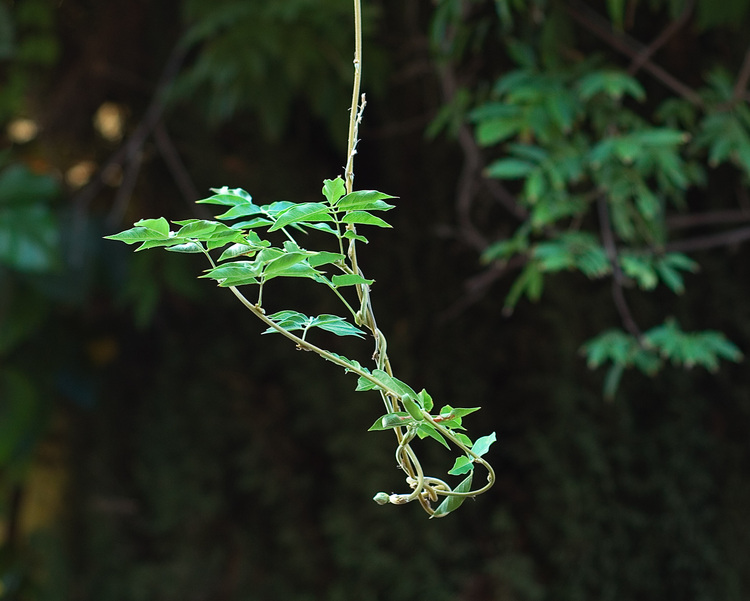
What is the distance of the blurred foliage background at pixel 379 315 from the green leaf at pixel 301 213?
86cm

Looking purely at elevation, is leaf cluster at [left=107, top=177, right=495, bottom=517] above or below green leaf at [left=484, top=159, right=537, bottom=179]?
below

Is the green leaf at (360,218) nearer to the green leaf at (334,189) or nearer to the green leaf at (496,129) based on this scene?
the green leaf at (334,189)

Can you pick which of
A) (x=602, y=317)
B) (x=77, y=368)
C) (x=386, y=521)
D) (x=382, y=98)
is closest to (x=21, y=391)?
(x=77, y=368)

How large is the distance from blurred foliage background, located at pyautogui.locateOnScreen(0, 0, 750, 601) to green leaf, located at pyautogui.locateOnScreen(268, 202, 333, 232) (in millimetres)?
859

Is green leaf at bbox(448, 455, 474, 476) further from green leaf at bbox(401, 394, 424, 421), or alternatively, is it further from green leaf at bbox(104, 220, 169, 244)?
green leaf at bbox(104, 220, 169, 244)

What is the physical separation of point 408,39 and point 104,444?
135cm

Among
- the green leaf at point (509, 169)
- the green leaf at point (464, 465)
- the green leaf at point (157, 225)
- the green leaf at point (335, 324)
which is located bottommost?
the green leaf at point (464, 465)

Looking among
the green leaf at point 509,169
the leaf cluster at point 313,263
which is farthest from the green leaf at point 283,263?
the green leaf at point 509,169

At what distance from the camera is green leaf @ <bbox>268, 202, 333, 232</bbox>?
38 centimetres

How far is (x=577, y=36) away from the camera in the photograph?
1553 millimetres

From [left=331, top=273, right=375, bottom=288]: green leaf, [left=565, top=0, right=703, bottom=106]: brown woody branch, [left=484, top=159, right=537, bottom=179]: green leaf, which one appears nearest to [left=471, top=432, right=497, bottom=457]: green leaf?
[left=331, top=273, right=375, bottom=288]: green leaf

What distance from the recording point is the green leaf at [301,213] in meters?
0.38

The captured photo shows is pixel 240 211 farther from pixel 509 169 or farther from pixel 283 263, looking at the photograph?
pixel 509 169

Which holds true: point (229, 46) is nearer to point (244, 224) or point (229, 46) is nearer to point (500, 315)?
point (500, 315)
